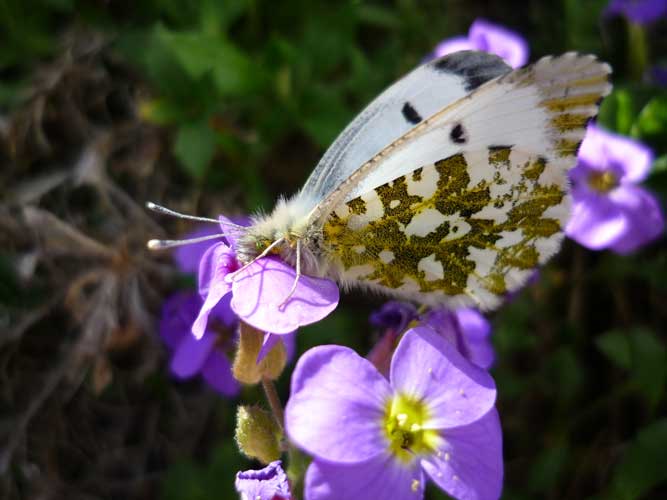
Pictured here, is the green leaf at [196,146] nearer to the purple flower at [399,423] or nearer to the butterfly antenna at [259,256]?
the butterfly antenna at [259,256]

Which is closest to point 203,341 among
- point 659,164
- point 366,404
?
point 366,404

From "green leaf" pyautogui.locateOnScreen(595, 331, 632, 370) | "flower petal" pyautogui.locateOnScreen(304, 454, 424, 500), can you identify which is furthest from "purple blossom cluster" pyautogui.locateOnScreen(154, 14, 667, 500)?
"green leaf" pyautogui.locateOnScreen(595, 331, 632, 370)

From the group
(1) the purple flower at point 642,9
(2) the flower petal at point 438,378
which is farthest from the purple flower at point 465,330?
(1) the purple flower at point 642,9

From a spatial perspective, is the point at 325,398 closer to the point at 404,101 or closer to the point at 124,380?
the point at 404,101

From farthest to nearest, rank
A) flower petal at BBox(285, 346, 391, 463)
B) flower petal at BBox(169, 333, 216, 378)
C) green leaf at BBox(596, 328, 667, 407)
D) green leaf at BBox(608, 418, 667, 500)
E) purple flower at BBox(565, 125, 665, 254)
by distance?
green leaf at BBox(596, 328, 667, 407)
purple flower at BBox(565, 125, 665, 254)
green leaf at BBox(608, 418, 667, 500)
flower petal at BBox(169, 333, 216, 378)
flower petal at BBox(285, 346, 391, 463)

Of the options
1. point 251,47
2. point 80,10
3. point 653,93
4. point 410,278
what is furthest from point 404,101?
point 80,10

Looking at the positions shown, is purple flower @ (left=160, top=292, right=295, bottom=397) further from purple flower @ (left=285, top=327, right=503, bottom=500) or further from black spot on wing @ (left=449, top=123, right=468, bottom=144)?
black spot on wing @ (left=449, top=123, right=468, bottom=144)

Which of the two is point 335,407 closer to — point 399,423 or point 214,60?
point 399,423
